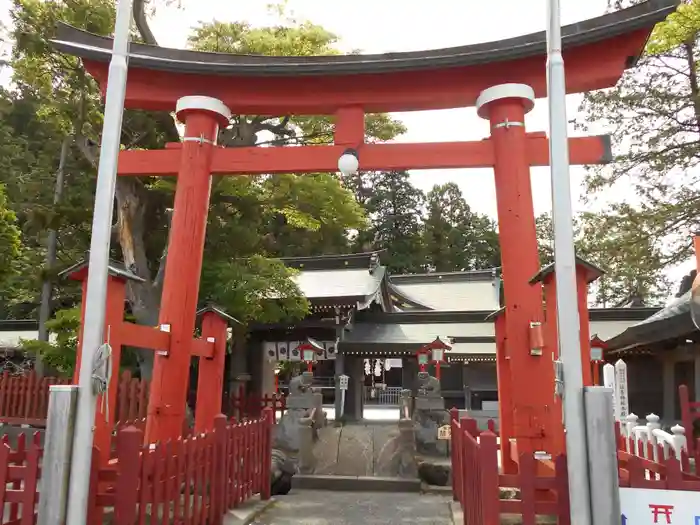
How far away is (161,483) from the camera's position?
4.79m

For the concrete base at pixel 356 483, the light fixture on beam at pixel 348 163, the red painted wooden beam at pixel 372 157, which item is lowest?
the concrete base at pixel 356 483

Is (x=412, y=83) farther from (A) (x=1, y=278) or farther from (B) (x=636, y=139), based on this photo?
(A) (x=1, y=278)

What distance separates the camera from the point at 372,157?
6.93 metres

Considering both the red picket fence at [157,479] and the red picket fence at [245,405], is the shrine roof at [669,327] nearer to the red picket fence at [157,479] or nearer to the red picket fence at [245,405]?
the red picket fence at [157,479]

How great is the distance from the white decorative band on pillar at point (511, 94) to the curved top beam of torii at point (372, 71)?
263 millimetres

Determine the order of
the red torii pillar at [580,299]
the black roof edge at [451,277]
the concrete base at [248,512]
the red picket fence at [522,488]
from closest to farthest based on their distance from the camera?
1. the red picket fence at [522,488]
2. the red torii pillar at [580,299]
3. the concrete base at [248,512]
4. the black roof edge at [451,277]

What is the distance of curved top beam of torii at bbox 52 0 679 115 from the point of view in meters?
6.60

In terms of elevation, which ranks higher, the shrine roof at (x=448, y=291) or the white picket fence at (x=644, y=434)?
the shrine roof at (x=448, y=291)

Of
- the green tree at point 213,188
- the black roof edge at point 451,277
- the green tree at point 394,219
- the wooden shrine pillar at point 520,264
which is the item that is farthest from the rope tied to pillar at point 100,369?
the green tree at point 394,219

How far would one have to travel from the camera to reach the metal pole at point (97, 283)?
3.86m

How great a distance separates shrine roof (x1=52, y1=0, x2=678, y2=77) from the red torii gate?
0.6 inches

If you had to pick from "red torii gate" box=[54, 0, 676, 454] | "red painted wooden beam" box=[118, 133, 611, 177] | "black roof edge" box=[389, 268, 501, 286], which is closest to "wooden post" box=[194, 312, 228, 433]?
"red torii gate" box=[54, 0, 676, 454]

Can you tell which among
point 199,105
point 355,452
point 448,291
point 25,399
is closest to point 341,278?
point 448,291

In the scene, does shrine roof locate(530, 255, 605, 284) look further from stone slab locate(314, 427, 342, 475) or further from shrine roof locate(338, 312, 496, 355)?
shrine roof locate(338, 312, 496, 355)
